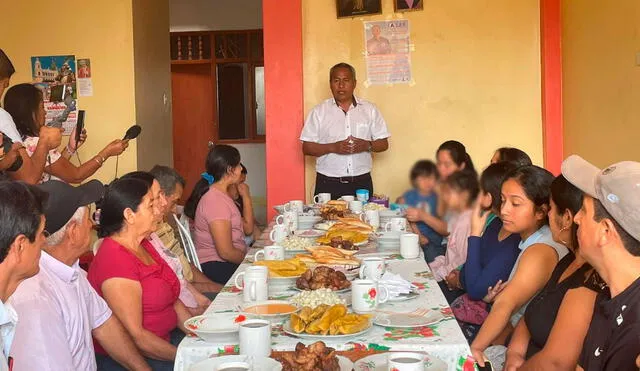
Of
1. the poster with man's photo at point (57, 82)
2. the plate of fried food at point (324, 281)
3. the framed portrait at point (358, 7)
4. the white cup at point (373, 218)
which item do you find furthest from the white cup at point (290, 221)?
the poster with man's photo at point (57, 82)

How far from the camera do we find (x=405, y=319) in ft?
6.25

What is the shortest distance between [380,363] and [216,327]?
0.46 meters

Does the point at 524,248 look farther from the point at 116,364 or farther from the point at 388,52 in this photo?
the point at 388,52

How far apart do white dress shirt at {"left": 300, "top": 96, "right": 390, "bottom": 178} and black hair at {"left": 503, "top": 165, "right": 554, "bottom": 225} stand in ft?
9.32

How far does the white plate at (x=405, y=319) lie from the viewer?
185cm

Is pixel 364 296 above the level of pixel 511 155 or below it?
below

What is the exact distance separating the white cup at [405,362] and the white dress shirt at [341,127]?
152 inches

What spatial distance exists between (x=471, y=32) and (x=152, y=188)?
365cm

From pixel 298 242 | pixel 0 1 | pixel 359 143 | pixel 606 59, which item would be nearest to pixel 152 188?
pixel 298 242

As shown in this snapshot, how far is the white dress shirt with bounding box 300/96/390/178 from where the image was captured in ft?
17.5

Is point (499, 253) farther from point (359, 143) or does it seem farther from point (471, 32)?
point (471, 32)

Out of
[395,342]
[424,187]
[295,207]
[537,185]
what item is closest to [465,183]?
[424,187]

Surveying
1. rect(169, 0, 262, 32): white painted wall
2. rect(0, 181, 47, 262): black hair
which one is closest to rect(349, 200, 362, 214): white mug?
rect(0, 181, 47, 262): black hair

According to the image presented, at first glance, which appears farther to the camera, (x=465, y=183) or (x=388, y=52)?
(x=388, y=52)
